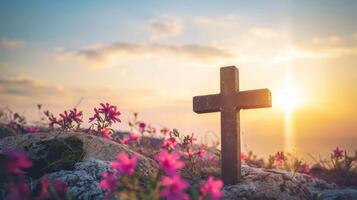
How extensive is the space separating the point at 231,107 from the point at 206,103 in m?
0.52

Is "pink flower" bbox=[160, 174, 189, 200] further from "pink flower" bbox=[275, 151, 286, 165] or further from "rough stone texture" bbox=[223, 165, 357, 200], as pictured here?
"pink flower" bbox=[275, 151, 286, 165]

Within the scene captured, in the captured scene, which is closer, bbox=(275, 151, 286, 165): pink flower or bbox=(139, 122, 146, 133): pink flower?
bbox=(275, 151, 286, 165): pink flower

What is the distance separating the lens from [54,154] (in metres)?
7.03

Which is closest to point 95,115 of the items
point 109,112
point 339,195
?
point 109,112

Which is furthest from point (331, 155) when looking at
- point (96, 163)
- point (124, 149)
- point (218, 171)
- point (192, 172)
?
point (96, 163)

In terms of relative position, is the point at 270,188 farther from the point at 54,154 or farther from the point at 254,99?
the point at 54,154

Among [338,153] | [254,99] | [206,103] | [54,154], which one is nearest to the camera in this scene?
[54,154]

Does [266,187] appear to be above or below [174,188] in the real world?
below

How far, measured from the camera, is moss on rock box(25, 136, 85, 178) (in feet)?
22.0

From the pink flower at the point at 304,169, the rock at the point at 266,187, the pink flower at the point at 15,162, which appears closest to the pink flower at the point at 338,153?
the pink flower at the point at 304,169

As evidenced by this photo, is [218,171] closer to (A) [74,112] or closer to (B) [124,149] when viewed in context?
(B) [124,149]

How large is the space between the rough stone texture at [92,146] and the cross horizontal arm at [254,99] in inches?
67.9

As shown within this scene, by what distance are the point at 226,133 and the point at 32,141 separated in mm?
3116

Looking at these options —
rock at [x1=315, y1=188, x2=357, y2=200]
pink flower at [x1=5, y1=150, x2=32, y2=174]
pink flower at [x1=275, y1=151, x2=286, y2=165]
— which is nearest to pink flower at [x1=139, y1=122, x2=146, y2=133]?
pink flower at [x1=275, y1=151, x2=286, y2=165]
